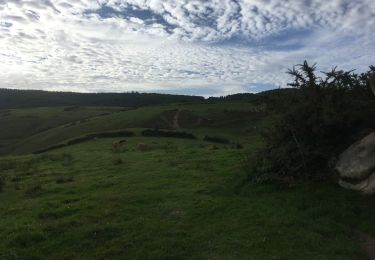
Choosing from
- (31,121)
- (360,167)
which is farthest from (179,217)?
(31,121)

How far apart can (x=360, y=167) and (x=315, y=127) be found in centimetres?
268

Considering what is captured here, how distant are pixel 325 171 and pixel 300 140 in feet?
5.13

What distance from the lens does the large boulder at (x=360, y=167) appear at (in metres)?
15.8

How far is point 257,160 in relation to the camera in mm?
19797

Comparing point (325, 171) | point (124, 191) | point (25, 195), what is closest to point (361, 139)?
point (325, 171)

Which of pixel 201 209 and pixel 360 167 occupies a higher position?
pixel 360 167

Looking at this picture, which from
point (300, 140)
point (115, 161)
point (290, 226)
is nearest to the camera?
point (290, 226)

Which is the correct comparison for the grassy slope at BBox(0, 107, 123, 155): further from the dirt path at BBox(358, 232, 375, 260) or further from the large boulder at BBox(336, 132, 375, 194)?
the dirt path at BBox(358, 232, 375, 260)

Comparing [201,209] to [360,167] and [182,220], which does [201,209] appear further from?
[360,167]

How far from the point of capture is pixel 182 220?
48.9ft

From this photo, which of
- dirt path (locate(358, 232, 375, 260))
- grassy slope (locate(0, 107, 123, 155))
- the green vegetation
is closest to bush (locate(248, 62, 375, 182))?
the green vegetation

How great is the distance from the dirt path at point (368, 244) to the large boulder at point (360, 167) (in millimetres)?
2579

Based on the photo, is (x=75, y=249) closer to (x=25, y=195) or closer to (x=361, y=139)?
(x=25, y=195)

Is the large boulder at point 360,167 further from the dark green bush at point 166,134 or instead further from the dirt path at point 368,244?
the dark green bush at point 166,134
